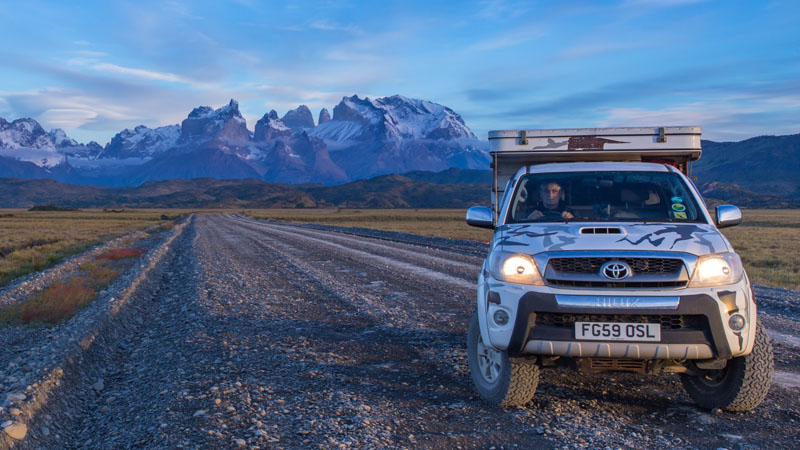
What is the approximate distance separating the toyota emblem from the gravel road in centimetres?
121

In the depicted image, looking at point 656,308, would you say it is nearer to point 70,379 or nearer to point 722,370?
point 722,370

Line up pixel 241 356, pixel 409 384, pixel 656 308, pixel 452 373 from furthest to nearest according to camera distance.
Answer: pixel 241 356 → pixel 452 373 → pixel 409 384 → pixel 656 308

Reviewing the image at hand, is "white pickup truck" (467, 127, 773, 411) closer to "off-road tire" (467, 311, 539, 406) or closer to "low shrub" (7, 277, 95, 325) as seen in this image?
"off-road tire" (467, 311, 539, 406)

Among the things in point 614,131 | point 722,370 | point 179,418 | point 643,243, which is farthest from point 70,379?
point 614,131

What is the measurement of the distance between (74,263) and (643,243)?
66.7 ft

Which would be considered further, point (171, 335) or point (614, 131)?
point (171, 335)

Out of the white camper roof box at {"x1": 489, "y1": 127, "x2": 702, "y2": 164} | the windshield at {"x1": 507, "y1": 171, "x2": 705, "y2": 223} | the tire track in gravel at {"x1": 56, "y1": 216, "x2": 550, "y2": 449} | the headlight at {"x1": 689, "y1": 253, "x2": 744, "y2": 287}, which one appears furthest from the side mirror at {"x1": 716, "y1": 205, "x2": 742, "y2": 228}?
the tire track in gravel at {"x1": 56, "y1": 216, "x2": 550, "y2": 449}

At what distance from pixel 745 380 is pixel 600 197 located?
220 centimetres

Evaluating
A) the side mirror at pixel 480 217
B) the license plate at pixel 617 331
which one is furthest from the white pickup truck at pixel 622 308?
the side mirror at pixel 480 217

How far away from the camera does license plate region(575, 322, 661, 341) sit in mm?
4363

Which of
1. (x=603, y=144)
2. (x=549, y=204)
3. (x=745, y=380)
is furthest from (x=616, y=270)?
(x=603, y=144)

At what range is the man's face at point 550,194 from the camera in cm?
607

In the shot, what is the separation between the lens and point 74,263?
65.7ft

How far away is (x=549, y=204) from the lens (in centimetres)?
608
